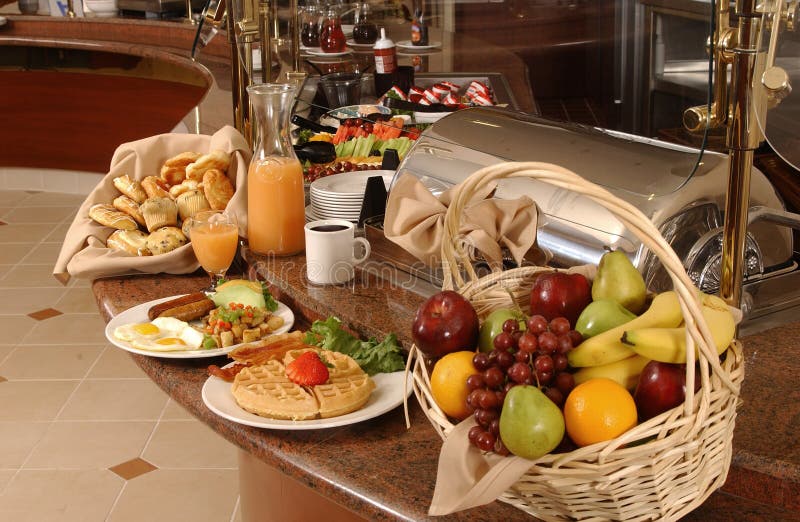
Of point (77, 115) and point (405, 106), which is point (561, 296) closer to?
point (405, 106)

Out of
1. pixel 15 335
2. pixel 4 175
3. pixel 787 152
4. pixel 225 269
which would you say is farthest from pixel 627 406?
pixel 4 175

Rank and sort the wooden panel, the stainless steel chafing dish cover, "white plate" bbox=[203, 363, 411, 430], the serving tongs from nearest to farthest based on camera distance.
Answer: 1. "white plate" bbox=[203, 363, 411, 430]
2. the stainless steel chafing dish cover
3. the serving tongs
4. the wooden panel

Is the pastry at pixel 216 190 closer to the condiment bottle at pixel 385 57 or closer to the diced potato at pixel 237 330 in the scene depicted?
the diced potato at pixel 237 330

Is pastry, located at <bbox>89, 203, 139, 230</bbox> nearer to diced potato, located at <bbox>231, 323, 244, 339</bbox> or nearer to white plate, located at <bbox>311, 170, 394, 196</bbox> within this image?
white plate, located at <bbox>311, 170, 394, 196</bbox>

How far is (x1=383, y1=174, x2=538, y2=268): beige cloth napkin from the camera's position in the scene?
5.40 feet

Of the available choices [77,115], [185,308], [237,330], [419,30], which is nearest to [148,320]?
[185,308]

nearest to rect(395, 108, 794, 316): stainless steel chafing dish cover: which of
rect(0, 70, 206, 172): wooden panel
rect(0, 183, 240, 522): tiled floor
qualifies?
rect(0, 183, 240, 522): tiled floor

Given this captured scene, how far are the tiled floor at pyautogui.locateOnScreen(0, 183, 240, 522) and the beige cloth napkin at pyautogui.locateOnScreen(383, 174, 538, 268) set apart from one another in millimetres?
1543

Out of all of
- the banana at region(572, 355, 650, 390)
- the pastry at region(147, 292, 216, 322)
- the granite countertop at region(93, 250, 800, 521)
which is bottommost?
the granite countertop at region(93, 250, 800, 521)

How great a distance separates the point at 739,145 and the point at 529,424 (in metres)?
0.61

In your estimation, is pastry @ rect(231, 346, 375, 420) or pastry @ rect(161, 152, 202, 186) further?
pastry @ rect(161, 152, 202, 186)

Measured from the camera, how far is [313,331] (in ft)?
5.87

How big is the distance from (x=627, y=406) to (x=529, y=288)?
0.37 meters

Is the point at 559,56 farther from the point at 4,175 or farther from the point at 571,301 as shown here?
the point at 4,175
